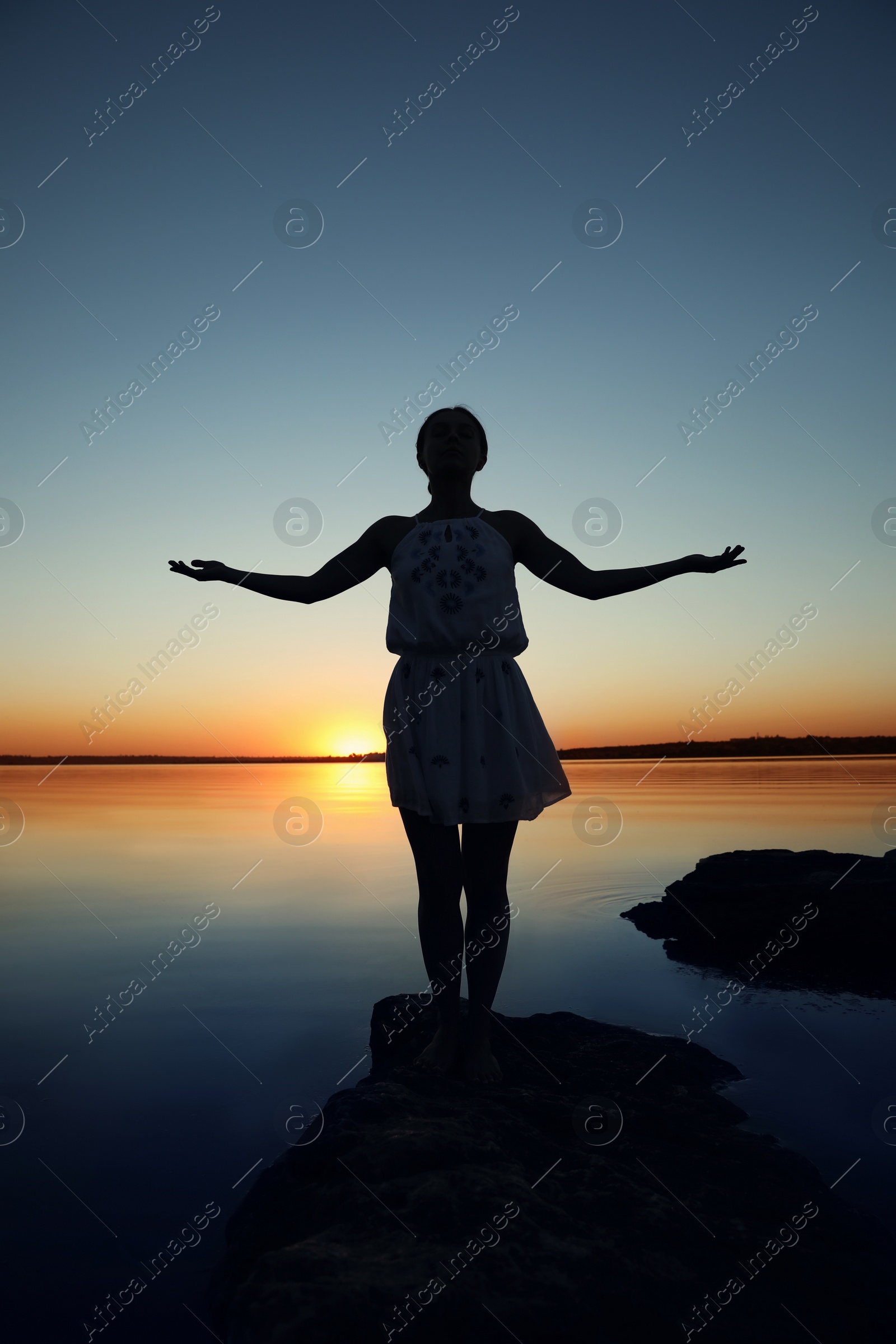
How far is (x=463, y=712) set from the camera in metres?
3.01

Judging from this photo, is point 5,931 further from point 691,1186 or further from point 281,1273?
point 691,1186

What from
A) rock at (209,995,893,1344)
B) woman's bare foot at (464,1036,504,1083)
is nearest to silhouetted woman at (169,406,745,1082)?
woman's bare foot at (464,1036,504,1083)

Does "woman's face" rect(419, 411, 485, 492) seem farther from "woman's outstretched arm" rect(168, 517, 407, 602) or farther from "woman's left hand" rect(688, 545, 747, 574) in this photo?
"woman's left hand" rect(688, 545, 747, 574)

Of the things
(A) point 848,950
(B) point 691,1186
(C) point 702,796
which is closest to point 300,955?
(B) point 691,1186

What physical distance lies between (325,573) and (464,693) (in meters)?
0.86

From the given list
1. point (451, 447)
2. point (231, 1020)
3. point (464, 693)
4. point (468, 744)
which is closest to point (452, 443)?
point (451, 447)

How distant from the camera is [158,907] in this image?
6.01m

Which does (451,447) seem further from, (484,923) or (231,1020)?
(231,1020)

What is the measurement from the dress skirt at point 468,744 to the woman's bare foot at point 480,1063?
87 cm

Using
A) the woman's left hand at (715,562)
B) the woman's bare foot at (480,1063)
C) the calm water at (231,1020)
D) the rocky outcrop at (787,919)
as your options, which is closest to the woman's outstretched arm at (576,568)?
the woman's left hand at (715,562)

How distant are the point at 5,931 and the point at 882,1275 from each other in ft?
18.5

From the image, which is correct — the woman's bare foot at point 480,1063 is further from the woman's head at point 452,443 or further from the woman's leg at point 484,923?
the woman's head at point 452,443

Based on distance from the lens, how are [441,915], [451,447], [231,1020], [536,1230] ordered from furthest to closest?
1. [231,1020]
2. [451,447]
3. [441,915]
4. [536,1230]

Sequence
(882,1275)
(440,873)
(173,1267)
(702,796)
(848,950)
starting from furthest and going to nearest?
(702,796)
(848,950)
(440,873)
(173,1267)
(882,1275)
